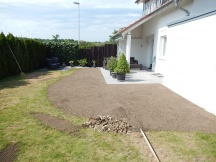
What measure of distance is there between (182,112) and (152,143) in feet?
7.29

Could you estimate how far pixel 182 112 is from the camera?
5492mm

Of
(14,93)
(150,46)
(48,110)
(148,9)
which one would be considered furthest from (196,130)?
(148,9)

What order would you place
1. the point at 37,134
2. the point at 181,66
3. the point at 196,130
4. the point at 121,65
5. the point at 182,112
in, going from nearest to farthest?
the point at 37,134 → the point at 196,130 → the point at 182,112 → the point at 181,66 → the point at 121,65

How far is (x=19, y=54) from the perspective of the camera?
12.8m

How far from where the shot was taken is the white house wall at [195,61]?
5355mm

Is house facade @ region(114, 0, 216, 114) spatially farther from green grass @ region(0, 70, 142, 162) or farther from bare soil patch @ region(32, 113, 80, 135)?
bare soil patch @ region(32, 113, 80, 135)

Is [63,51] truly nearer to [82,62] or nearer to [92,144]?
[82,62]

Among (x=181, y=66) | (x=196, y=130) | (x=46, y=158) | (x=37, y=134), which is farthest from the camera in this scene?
(x=181, y=66)

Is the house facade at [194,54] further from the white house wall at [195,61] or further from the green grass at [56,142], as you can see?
the green grass at [56,142]

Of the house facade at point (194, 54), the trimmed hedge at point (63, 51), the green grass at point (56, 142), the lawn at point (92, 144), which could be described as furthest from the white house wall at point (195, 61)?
the trimmed hedge at point (63, 51)

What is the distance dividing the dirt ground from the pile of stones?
0.96 ft

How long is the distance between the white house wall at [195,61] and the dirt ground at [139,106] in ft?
1.25

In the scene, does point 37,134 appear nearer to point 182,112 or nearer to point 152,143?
point 152,143

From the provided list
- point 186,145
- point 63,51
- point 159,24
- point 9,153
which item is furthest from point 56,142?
point 63,51
